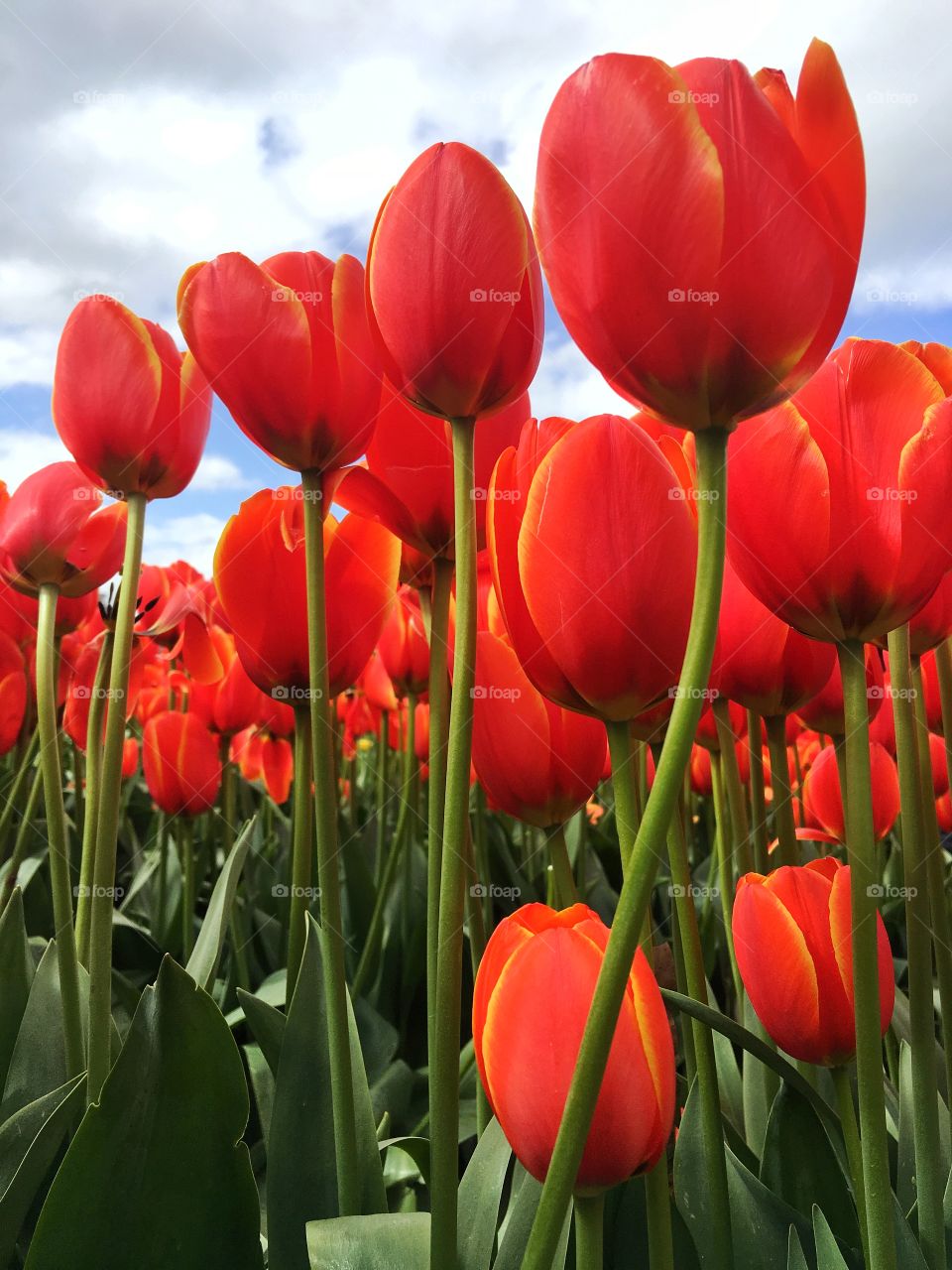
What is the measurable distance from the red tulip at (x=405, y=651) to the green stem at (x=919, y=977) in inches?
42.2

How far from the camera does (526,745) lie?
0.67m

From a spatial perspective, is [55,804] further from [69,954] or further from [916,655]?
[916,655]

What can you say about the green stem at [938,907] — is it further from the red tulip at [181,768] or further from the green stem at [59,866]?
the red tulip at [181,768]

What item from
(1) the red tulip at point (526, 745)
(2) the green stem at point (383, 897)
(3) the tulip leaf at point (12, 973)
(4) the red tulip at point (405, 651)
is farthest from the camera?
(4) the red tulip at point (405, 651)

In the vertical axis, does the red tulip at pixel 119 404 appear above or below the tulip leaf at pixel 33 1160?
above

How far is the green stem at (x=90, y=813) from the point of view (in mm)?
835

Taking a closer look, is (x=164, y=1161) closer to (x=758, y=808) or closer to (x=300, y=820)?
(x=300, y=820)

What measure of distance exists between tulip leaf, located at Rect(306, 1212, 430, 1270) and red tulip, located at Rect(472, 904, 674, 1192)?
0.12 metres

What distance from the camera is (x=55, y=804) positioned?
31.1 inches

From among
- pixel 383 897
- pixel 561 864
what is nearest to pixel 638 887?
pixel 561 864

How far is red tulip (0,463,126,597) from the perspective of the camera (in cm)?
101

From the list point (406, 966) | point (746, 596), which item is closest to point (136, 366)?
point (746, 596)

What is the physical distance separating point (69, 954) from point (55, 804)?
0.38ft

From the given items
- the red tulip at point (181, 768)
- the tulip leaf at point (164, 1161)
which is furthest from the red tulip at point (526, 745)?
the red tulip at point (181, 768)
